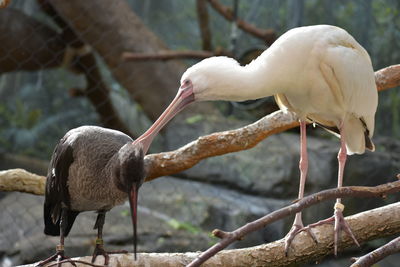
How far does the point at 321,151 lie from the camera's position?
4.50 m

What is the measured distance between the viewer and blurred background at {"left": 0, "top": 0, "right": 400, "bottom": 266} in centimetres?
406

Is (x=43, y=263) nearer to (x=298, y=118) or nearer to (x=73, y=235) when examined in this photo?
(x=298, y=118)

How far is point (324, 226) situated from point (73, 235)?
215cm

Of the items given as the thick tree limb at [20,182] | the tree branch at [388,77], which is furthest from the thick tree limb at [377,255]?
the thick tree limb at [20,182]

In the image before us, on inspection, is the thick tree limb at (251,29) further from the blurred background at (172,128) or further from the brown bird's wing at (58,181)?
the brown bird's wing at (58,181)

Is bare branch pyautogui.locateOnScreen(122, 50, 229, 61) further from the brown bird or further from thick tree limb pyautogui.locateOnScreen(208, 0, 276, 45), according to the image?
the brown bird

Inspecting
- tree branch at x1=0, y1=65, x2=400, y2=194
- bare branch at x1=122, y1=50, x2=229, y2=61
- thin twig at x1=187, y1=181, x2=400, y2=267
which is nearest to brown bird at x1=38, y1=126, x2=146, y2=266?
tree branch at x1=0, y1=65, x2=400, y2=194

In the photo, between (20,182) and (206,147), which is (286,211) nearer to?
(206,147)

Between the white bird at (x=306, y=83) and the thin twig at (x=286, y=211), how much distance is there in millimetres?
268

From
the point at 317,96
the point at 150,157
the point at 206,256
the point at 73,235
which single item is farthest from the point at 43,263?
Answer: the point at 73,235

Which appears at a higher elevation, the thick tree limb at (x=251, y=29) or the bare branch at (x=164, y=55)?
the thick tree limb at (x=251, y=29)

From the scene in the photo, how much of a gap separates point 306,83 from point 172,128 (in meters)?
2.53

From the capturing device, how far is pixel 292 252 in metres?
2.02

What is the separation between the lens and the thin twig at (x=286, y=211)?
1437 millimetres
